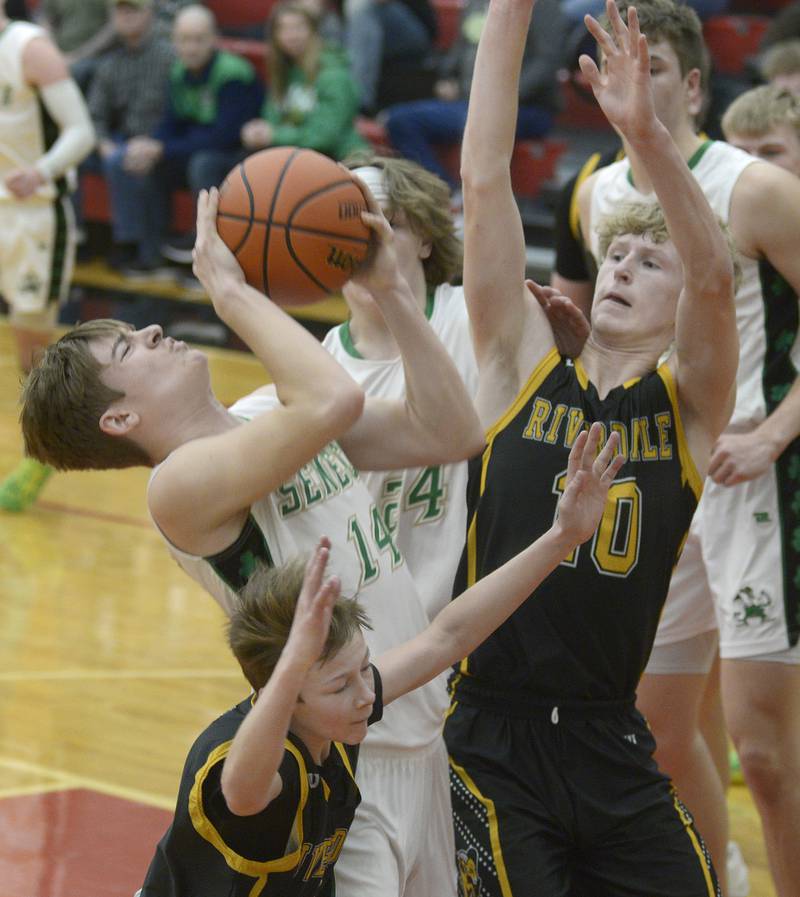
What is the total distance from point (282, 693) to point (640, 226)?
1511 mm

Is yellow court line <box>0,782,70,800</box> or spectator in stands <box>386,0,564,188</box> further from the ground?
spectator in stands <box>386,0,564,188</box>

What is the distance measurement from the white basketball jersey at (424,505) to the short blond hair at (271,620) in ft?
2.81

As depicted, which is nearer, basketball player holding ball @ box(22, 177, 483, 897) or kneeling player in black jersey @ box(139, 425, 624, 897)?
kneeling player in black jersey @ box(139, 425, 624, 897)

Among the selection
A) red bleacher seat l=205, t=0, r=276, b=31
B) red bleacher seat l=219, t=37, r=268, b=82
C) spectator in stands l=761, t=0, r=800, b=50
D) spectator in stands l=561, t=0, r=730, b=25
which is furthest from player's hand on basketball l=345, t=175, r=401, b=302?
red bleacher seat l=205, t=0, r=276, b=31

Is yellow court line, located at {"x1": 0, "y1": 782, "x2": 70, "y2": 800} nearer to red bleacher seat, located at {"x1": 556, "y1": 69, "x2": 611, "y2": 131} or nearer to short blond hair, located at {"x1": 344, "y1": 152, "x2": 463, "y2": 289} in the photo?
short blond hair, located at {"x1": 344, "y1": 152, "x2": 463, "y2": 289}

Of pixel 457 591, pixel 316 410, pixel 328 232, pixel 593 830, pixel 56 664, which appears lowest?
pixel 56 664

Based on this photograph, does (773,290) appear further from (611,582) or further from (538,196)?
(538,196)

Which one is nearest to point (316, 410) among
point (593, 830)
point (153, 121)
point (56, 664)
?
point (593, 830)

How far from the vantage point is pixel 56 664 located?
582 centimetres

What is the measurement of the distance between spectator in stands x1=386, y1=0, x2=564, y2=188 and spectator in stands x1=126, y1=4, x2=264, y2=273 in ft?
4.33

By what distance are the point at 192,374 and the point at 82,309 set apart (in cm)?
933

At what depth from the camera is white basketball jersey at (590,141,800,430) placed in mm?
3998

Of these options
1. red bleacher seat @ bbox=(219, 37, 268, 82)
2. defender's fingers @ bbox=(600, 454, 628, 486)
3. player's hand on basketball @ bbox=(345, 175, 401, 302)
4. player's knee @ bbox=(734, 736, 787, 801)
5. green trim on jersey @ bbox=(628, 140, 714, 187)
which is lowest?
player's knee @ bbox=(734, 736, 787, 801)

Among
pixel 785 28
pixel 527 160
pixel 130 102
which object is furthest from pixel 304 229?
pixel 130 102
